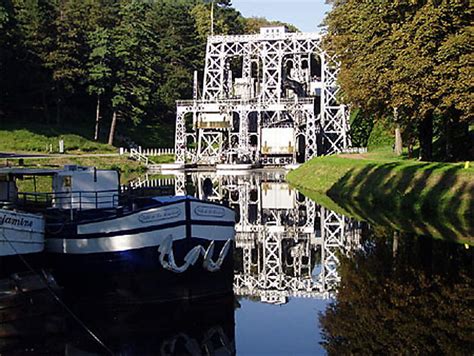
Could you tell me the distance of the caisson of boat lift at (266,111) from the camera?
7650 cm

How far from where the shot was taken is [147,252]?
17844mm

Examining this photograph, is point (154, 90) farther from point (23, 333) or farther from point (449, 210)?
point (23, 333)

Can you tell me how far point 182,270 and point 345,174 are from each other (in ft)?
100

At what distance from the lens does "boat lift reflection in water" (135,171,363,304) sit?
1962 cm

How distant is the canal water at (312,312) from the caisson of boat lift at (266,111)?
50301 millimetres

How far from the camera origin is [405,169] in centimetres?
3816

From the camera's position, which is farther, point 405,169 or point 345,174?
point 345,174

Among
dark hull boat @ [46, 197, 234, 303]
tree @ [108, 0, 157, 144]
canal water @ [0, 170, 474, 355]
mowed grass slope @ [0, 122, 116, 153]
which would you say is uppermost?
tree @ [108, 0, 157, 144]

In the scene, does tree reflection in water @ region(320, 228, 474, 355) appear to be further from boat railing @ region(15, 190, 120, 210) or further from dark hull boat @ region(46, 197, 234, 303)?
boat railing @ region(15, 190, 120, 210)

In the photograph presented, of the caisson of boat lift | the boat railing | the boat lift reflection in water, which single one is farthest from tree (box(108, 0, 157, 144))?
the boat railing

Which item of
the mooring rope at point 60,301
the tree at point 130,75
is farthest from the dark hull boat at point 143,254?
the tree at point 130,75

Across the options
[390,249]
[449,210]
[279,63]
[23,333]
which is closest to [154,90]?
[279,63]

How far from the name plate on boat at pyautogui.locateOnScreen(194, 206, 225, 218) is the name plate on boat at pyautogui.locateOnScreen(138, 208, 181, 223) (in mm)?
599

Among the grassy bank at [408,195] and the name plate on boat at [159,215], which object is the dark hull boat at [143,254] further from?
the grassy bank at [408,195]
